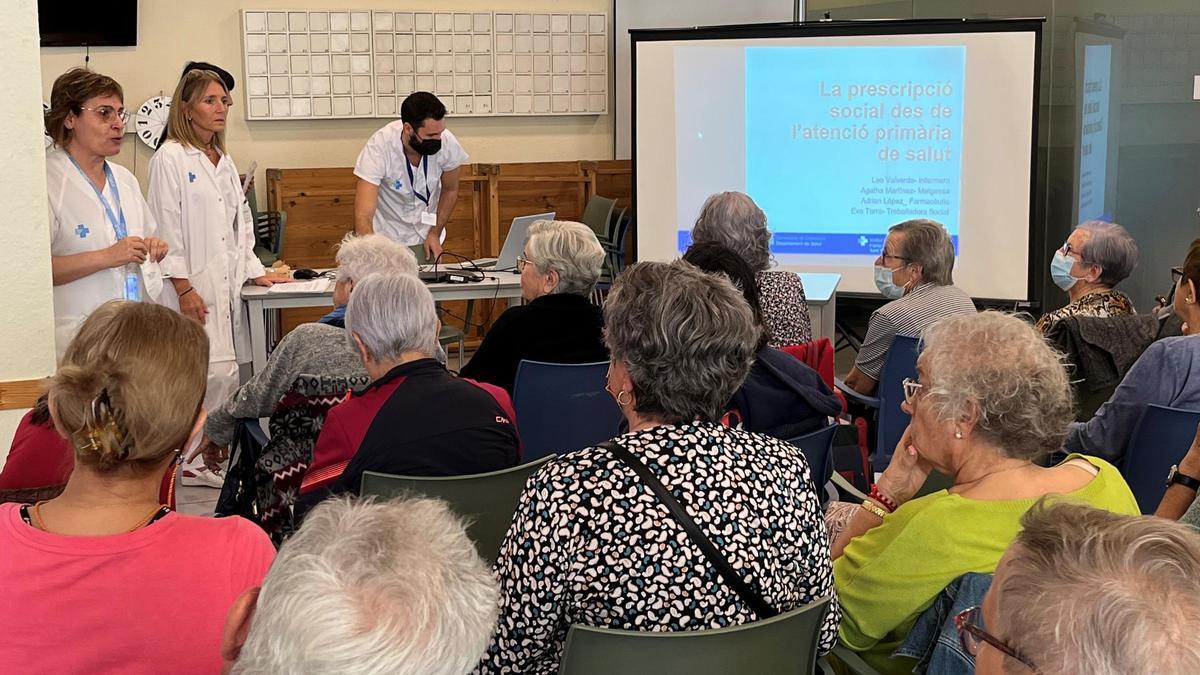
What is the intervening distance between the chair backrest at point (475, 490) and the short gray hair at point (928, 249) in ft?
7.43

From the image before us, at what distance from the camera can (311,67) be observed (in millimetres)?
7699

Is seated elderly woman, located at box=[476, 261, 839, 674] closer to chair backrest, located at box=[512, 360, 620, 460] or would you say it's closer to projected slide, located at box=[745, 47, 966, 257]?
chair backrest, located at box=[512, 360, 620, 460]

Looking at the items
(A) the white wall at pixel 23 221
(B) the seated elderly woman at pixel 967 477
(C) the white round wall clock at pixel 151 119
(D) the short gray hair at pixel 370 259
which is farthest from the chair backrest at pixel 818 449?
(C) the white round wall clock at pixel 151 119

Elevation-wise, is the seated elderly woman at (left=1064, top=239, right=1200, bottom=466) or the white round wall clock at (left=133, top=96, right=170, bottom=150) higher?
the white round wall clock at (left=133, top=96, right=170, bottom=150)

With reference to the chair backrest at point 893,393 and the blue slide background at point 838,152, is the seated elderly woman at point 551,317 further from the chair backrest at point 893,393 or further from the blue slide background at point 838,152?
the blue slide background at point 838,152

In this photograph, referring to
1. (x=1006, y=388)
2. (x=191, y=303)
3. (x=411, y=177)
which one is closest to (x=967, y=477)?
(x=1006, y=388)

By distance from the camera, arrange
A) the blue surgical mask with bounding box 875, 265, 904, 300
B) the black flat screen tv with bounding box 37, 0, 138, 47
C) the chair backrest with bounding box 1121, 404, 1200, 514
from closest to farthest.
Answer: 1. the chair backrest with bounding box 1121, 404, 1200, 514
2. the blue surgical mask with bounding box 875, 265, 904, 300
3. the black flat screen tv with bounding box 37, 0, 138, 47

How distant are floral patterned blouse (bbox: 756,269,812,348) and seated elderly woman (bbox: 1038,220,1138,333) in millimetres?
781

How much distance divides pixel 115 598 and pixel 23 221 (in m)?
1.79

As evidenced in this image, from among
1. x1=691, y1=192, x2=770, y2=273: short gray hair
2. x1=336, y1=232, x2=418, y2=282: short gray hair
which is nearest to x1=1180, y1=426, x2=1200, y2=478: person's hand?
x1=691, y1=192, x2=770, y2=273: short gray hair

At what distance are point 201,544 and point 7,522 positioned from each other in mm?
261

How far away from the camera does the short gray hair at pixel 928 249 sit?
4297 millimetres

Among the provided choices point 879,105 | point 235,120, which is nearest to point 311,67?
point 235,120

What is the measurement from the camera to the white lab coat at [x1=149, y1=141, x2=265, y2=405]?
16.4 feet
